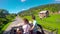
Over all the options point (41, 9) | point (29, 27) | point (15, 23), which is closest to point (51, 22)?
point (41, 9)

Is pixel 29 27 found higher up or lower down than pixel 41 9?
lower down

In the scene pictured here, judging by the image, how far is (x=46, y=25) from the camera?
3.08m

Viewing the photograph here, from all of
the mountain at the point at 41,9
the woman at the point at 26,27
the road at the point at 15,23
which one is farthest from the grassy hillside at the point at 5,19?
the woman at the point at 26,27

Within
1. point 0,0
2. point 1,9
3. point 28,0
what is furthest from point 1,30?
point 28,0

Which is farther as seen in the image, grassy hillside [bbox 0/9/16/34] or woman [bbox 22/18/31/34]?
grassy hillside [bbox 0/9/16/34]

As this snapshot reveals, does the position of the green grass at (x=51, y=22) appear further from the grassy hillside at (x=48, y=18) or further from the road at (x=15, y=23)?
the road at (x=15, y=23)

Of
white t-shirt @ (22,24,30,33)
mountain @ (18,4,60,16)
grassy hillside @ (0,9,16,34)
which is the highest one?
mountain @ (18,4,60,16)

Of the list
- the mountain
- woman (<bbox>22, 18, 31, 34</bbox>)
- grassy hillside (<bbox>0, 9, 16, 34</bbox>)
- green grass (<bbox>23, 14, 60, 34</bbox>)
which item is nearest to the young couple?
woman (<bbox>22, 18, 31, 34</bbox>)

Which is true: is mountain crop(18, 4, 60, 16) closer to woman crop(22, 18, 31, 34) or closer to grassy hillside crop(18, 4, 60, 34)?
grassy hillside crop(18, 4, 60, 34)

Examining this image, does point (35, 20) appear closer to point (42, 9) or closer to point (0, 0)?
point (42, 9)

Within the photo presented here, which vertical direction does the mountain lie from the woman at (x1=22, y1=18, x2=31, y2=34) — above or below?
above

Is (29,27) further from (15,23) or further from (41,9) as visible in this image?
(41,9)

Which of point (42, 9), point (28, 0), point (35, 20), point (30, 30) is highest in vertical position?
point (28, 0)

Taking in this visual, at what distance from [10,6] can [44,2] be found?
749 mm
